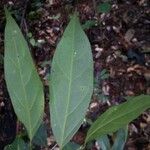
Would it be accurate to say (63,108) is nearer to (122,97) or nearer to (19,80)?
(19,80)

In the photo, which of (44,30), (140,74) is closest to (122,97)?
(140,74)

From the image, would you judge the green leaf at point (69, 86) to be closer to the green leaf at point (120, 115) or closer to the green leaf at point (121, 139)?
the green leaf at point (120, 115)

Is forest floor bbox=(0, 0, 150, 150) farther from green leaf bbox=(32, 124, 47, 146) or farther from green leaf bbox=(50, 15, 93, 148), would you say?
green leaf bbox=(50, 15, 93, 148)

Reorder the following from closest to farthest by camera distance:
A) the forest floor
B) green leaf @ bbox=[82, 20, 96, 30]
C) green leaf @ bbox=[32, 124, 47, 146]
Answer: green leaf @ bbox=[32, 124, 47, 146] → the forest floor → green leaf @ bbox=[82, 20, 96, 30]

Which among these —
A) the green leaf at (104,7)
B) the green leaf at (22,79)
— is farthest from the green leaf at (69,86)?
the green leaf at (104,7)

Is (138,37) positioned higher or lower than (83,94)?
lower

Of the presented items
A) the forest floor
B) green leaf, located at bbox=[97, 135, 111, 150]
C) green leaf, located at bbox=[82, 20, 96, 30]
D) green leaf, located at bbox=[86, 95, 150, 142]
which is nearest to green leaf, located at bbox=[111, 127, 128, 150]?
green leaf, located at bbox=[97, 135, 111, 150]

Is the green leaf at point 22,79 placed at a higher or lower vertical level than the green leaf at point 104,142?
higher
